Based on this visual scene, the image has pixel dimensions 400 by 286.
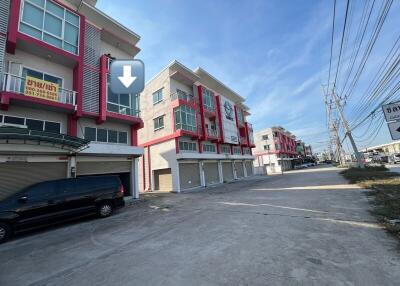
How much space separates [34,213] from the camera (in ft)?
25.3

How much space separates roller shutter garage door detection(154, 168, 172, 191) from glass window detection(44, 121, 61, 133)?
11.3 metres

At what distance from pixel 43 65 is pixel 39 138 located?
553 centimetres

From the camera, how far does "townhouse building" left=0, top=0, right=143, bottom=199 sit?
10516 mm

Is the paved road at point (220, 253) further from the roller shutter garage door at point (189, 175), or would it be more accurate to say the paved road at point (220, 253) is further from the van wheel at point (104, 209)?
the roller shutter garage door at point (189, 175)

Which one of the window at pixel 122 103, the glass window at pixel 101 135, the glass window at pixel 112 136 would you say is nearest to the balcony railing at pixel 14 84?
the glass window at pixel 101 135

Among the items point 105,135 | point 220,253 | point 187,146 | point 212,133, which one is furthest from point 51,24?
point 212,133

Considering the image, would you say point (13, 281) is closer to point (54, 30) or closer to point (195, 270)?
point (195, 270)

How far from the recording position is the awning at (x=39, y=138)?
893cm

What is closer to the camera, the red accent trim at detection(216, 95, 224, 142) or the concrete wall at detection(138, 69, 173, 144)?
the concrete wall at detection(138, 69, 173, 144)

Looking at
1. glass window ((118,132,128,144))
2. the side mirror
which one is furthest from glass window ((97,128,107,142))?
the side mirror

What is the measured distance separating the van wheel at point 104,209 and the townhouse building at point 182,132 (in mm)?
10397

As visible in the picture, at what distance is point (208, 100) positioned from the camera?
1097 inches

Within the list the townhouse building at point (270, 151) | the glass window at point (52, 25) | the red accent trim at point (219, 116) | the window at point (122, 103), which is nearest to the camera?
the glass window at point (52, 25)

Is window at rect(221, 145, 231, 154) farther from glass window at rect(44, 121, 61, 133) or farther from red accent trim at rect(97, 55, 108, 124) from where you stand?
glass window at rect(44, 121, 61, 133)
